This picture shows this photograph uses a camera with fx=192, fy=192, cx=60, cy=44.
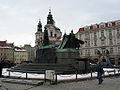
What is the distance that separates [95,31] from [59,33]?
41433mm

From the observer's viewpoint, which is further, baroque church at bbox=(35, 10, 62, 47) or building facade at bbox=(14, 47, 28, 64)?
building facade at bbox=(14, 47, 28, 64)

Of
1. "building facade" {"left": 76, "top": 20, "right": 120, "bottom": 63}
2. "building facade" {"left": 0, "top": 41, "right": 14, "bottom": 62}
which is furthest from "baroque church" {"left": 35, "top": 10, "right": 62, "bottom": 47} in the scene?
"building facade" {"left": 76, "top": 20, "right": 120, "bottom": 63}

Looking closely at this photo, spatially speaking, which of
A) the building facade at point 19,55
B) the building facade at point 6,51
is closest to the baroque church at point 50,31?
the building facade at point 19,55

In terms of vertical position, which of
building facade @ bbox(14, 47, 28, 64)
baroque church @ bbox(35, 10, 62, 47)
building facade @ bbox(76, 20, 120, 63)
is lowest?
building facade @ bbox(14, 47, 28, 64)

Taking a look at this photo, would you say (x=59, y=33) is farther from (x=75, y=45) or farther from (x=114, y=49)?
(x=75, y=45)

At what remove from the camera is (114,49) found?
55.2m

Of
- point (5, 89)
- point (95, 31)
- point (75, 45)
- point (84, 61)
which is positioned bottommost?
point (5, 89)

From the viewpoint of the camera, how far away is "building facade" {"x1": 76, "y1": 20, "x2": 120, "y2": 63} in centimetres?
5516

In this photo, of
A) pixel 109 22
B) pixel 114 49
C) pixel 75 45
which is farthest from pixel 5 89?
pixel 109 22

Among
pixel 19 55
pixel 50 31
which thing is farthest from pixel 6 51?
pixel 50 31

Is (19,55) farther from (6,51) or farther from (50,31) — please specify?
(50,31)

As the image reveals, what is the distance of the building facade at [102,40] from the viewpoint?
55156mm

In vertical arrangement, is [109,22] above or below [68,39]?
above

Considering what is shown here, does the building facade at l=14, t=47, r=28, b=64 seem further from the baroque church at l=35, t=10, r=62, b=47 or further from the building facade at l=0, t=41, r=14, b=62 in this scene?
the baroque church at l=35, t=10, r=62, b=47
